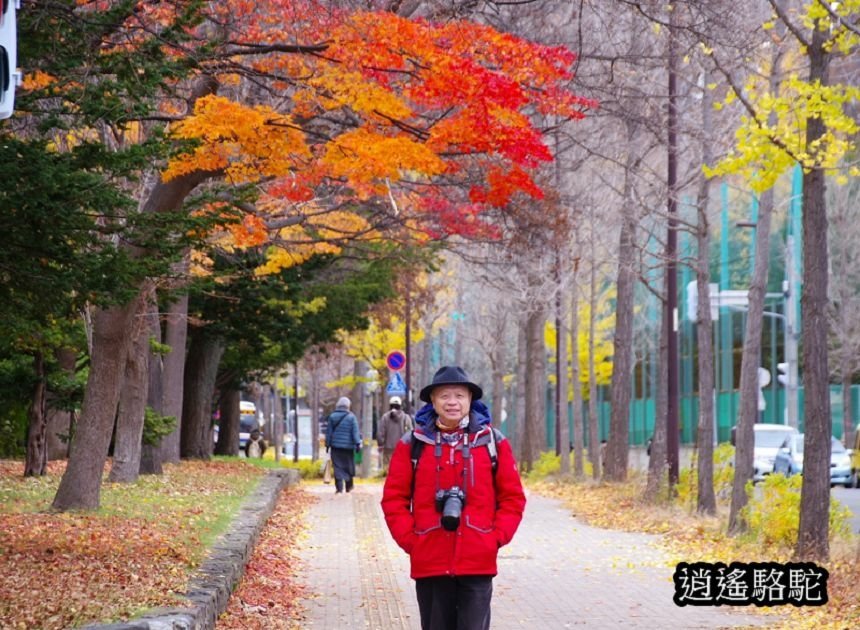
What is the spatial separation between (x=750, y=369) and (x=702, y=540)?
2220 millimetres

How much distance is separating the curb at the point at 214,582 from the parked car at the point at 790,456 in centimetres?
1965

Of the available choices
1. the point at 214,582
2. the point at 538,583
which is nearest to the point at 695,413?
the point at 538,583

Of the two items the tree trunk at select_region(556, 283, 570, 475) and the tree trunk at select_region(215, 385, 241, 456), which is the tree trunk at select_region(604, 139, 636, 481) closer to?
the tree trunk at select_region(556, 283, 570, 475)

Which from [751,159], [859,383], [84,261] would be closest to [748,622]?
[751,159]

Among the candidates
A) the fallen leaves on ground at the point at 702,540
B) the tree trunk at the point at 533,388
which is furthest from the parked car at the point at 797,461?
the fallen leaves on ground at the point at 702,540

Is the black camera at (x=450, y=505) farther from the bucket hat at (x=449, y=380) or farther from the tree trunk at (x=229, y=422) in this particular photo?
the tree trunk at (x=229, y=422)

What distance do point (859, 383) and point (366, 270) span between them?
76.6ft

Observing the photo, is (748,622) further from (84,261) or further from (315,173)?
(315,173)

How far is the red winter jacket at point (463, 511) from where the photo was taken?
7137mm

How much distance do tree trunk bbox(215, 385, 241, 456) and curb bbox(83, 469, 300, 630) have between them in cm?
2344

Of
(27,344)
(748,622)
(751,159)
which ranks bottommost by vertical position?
(748,622)

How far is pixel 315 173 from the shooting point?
18.1 meters

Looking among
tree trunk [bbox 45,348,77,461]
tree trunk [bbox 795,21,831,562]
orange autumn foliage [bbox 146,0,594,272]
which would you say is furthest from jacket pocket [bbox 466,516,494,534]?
tree trunk [bbox 45,348,77,461]

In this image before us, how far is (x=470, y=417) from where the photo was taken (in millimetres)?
7316
